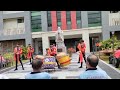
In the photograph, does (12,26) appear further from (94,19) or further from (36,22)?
(94,19)

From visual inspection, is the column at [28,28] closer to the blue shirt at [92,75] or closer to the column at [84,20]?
the column at [84,20]

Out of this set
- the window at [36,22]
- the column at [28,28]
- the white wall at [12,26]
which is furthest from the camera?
the white wall at [12,26]

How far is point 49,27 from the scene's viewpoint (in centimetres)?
3531

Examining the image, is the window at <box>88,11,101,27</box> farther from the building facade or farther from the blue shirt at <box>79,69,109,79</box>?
the blue shirt at <box>79,69,109,79</box>

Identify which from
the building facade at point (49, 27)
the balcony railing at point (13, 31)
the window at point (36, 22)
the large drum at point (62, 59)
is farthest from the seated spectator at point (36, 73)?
the balcony railing at point (13, 31)

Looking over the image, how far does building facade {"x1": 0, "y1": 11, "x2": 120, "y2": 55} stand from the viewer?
32.9m

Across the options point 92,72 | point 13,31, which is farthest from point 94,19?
point 92,72

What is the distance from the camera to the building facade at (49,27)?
3291 cm

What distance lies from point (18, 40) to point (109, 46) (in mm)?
17577

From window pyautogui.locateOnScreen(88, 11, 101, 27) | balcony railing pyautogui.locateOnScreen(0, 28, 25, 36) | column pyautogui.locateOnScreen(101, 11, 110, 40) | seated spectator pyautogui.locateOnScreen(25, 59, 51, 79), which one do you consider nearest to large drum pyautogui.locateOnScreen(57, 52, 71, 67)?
seated spectator pyautogui.locateOnScreen(25, 59, 51, 79)
